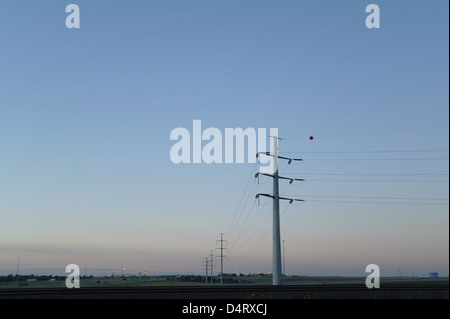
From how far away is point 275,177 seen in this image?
189 feet
